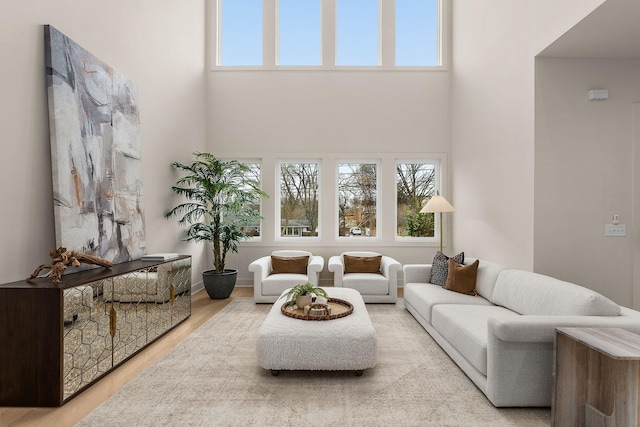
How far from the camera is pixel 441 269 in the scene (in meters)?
4.72

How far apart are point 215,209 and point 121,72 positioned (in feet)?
7.22

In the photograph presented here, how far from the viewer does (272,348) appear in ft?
9.24

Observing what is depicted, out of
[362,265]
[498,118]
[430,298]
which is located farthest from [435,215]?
[430,298]

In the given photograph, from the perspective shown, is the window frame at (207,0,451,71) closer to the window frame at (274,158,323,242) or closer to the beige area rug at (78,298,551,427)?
the window frame at (274,158,323,242)

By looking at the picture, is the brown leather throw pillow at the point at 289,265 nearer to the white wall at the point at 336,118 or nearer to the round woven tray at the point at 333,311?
the white wall at the point at 336,118

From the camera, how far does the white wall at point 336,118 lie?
659cm

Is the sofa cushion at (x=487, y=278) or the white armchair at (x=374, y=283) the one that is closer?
the sofa cushion at (x=487, y=278)

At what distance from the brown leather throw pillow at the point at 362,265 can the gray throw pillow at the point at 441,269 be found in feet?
3.43

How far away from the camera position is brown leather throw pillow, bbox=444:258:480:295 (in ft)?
14.0

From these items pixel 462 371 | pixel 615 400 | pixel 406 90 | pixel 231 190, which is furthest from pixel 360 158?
pixel 615 400

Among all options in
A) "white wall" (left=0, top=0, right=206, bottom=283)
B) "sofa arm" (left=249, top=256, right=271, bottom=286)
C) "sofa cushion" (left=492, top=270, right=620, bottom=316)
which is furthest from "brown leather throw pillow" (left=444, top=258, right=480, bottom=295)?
"white wall" (left=0, top=0, right=206, bottom=283)

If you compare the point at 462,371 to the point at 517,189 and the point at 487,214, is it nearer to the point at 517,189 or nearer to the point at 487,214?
the point at 517,189

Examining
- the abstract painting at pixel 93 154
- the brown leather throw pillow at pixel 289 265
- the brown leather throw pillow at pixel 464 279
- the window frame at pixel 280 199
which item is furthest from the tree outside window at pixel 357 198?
the abstract painting at pixel 93 154

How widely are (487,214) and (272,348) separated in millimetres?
3517
